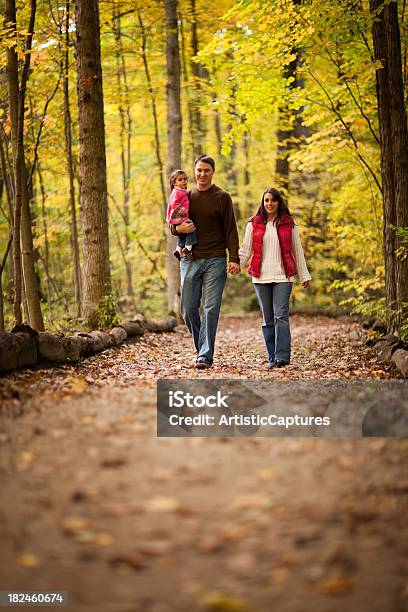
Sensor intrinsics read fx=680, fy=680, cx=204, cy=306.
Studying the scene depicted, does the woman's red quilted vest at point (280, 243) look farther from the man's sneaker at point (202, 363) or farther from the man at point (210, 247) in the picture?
the man's sneaker at point (202, 363)

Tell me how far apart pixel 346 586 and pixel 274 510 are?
543mm

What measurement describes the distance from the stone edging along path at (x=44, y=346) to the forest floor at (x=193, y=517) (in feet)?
4.38

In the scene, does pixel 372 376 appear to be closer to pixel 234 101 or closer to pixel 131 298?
pixel 234 101

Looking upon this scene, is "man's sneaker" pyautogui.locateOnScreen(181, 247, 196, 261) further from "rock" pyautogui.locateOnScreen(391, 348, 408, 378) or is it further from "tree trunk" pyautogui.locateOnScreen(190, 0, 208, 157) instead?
"tree trunk" pyautogui.locateOnScreen(190, 0, 208, 157)

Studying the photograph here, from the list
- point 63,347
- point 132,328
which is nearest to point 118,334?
point 132,328

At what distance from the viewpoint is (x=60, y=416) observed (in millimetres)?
4602

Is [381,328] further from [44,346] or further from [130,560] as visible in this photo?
[130,560]

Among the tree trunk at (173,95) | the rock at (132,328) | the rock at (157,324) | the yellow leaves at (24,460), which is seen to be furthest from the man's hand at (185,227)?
the tree trunk at (173,95)

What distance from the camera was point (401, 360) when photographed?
704 centimetres

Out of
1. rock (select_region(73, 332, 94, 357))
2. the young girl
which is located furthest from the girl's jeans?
rock (select_region(73, 332, 94, 357))

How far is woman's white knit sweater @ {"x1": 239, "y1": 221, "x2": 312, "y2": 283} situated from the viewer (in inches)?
315

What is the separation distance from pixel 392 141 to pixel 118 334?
4.54m

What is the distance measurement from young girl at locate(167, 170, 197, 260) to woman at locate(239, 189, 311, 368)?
2.49 ft

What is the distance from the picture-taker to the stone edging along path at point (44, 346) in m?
6.09
